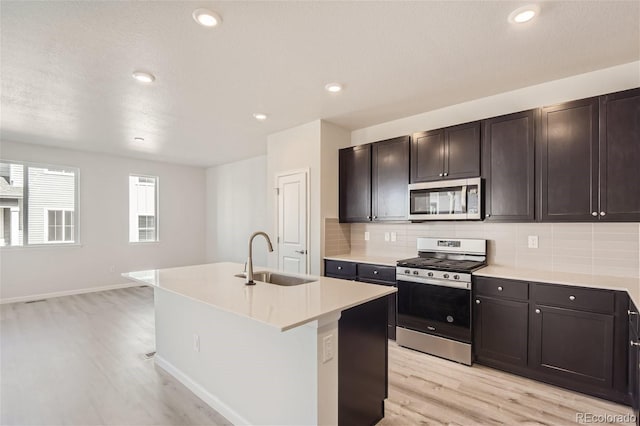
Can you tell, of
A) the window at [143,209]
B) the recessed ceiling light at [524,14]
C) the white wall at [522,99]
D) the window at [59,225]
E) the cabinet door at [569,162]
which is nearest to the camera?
the recessed ceiling light at [524,14]

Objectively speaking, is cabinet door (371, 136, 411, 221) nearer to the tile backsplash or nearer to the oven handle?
the tile backsplash

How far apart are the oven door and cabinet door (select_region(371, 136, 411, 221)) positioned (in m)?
0.92

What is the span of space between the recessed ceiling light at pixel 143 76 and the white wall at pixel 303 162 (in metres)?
1.95

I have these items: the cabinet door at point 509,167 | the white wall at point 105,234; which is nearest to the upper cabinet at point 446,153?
the cabinet door at point 509,167

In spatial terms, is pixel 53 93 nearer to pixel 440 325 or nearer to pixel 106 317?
pixel 106 317

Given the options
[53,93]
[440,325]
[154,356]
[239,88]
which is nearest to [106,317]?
[154,356]

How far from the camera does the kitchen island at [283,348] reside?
162 centimetres

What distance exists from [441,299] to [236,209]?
494cm

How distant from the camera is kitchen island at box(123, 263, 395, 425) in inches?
63.9

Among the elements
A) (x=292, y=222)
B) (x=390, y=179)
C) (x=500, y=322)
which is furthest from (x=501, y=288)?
(x=292, y=222)

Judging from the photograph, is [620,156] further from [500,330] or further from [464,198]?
[500,330]

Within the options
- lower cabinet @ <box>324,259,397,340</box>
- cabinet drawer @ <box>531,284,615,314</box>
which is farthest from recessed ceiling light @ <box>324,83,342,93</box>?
cabinet drawer @ <box>531,284,615,314</box>

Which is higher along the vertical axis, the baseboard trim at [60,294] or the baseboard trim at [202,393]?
the baseboard trim at [202,393]

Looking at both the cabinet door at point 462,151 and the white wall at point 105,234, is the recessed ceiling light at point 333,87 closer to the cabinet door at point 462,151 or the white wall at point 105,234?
the cabinet door at point 462,151
